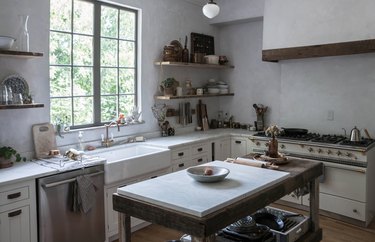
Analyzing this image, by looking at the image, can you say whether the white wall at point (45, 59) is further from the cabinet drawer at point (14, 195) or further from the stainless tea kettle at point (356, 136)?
the stainless tea kettle at point (356, 136)

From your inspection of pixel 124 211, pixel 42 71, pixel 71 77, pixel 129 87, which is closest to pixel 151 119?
pixel 129 87

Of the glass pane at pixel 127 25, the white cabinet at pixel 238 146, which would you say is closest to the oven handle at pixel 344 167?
the white cabinet at pixel 238 146

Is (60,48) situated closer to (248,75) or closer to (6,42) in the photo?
(6,42)

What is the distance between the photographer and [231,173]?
2.36m

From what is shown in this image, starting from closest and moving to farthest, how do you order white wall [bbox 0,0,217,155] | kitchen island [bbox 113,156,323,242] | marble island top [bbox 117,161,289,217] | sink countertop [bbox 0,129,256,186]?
kitchen island [bbox 113,156,323,242] < marble island top [bbox 117,161,289,217] < sink countertop [bbox 0,129,256,186] < white wall [bbox 0,0,217,155]

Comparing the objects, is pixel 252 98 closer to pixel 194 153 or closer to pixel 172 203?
pixel 194 153

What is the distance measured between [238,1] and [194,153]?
8.02 feet

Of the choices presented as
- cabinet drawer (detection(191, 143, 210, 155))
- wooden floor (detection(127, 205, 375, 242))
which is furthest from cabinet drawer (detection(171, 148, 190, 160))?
wooden floor (detection(127, 205, 375, 242))

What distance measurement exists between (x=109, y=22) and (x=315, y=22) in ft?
8.35

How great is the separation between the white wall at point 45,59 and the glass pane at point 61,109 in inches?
4.6

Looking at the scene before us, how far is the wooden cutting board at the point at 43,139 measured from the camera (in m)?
3.40

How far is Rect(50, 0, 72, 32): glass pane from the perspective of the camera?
360 centimetres

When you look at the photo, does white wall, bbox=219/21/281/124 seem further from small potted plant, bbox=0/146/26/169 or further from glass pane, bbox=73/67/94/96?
small potted plant, bbox=0/146/26/169

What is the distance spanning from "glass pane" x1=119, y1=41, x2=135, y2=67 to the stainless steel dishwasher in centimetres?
165
